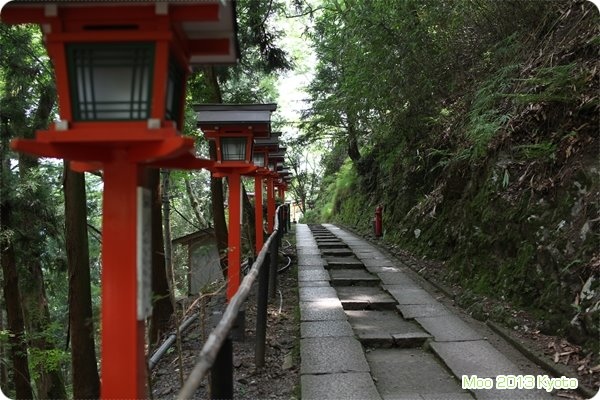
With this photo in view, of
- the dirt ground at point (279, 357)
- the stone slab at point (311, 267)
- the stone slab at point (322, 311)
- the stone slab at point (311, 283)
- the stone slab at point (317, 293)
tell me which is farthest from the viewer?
the stone slab at point (311, 267)

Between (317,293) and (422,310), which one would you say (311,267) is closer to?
(317,293)

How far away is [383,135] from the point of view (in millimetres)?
10055

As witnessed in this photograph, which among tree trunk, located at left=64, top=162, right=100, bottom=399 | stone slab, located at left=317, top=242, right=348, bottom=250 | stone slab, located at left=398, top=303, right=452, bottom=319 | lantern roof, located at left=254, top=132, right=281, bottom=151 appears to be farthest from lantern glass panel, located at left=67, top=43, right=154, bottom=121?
stone slab, located at left=317, top=242, right=348, bottom=250

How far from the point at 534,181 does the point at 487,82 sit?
203cm

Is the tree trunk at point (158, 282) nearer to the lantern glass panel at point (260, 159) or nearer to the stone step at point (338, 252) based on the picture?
the lantern glass panel at point (260, 159)

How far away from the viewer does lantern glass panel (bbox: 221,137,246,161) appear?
6292mm

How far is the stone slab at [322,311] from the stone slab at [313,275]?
146 centimetres

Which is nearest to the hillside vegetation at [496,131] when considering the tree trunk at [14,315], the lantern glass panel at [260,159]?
the lantern glass panel at [260,159]

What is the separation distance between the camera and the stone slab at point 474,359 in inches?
153

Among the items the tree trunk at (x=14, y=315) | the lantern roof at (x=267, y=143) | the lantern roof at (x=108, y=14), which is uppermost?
the lantern roof at (x=267, y=143)

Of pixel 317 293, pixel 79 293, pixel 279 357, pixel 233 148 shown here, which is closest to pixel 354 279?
pixel 317 293

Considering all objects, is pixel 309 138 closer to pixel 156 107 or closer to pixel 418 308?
pixel 418 308

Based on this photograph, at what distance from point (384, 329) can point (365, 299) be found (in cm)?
116

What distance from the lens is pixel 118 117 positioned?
229 cm
